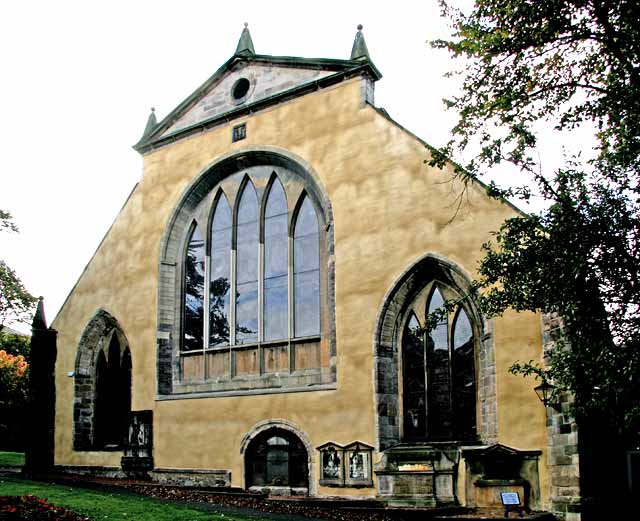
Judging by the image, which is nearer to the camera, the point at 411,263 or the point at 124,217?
the point at 411,263

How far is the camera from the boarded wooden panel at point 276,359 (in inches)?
755

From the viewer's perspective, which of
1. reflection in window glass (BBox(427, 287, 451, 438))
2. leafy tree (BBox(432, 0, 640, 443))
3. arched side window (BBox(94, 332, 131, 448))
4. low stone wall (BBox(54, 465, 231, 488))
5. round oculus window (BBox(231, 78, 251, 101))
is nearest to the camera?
leafy tree (BBox(432, 0, 640, 443))

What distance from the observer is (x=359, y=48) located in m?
19.3

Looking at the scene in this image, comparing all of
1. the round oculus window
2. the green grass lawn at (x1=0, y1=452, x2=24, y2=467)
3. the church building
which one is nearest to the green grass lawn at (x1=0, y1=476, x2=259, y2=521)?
the church building

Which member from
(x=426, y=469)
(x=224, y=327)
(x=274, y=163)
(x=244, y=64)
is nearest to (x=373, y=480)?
(x=426, y=469)

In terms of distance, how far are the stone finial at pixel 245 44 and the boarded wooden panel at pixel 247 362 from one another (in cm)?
861

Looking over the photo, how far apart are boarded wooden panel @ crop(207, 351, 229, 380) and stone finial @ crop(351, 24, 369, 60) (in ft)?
27.3

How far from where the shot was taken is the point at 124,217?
24.4m

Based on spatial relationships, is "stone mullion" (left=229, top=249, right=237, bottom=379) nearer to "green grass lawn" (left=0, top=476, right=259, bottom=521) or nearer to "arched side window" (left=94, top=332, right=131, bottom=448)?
"green grass lawn" (left=0, top=476, right=259, bottom=521)

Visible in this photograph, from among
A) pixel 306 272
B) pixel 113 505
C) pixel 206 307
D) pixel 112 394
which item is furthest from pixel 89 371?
pixel 113 505

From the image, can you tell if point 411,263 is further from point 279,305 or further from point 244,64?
point 244,64

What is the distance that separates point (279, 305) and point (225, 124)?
583 cm

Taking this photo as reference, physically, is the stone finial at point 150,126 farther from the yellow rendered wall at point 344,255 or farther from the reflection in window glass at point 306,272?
the reflection in window glass at point 306,272

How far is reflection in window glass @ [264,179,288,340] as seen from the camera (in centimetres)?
1958
